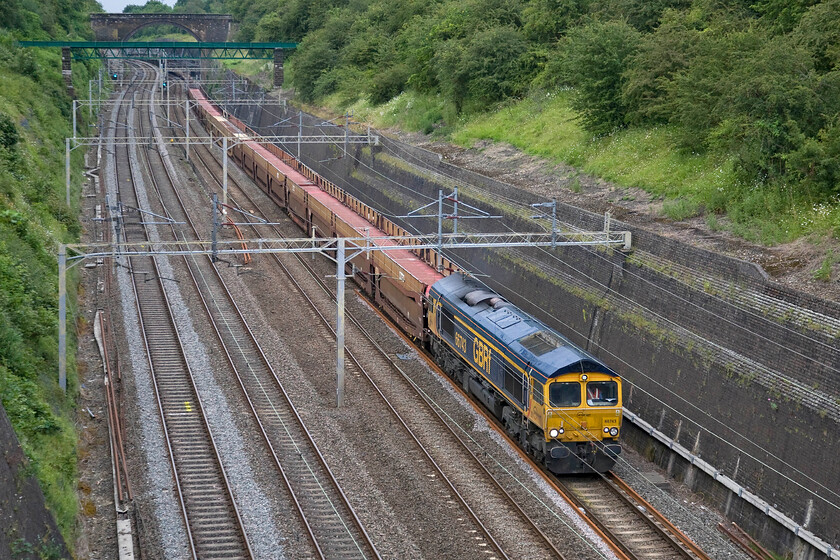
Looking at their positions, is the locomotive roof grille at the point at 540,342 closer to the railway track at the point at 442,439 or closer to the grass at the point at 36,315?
the railway track at the point at 442,439

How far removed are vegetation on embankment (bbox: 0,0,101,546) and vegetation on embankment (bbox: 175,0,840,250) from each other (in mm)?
18040

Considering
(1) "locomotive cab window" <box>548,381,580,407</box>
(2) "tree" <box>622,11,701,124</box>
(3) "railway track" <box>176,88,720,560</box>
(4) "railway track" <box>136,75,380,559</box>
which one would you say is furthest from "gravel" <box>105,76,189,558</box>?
(2) "tree" <box>622,11,701,124</box>

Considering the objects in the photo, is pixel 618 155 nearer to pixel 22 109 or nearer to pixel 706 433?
pixel 706 433

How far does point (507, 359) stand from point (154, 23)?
301ft

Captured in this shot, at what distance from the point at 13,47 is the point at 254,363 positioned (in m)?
46.2

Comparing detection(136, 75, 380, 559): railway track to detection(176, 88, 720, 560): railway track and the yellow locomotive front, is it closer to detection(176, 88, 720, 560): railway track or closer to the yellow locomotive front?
detection(176, 88, 720, 560): railway track

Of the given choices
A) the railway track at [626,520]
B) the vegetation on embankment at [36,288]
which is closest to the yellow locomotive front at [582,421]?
the railway track at [626,520]

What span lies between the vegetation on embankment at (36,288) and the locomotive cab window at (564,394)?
993 centimetres

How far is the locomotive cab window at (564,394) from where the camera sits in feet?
63.4

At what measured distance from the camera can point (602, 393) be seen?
19.7 m

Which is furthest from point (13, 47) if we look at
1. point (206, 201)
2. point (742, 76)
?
point (742, 76)

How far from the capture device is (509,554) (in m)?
16.4

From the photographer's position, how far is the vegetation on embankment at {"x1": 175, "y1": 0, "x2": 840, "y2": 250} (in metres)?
24.7

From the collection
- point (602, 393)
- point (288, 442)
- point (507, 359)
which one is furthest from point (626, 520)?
point (288, 442)
